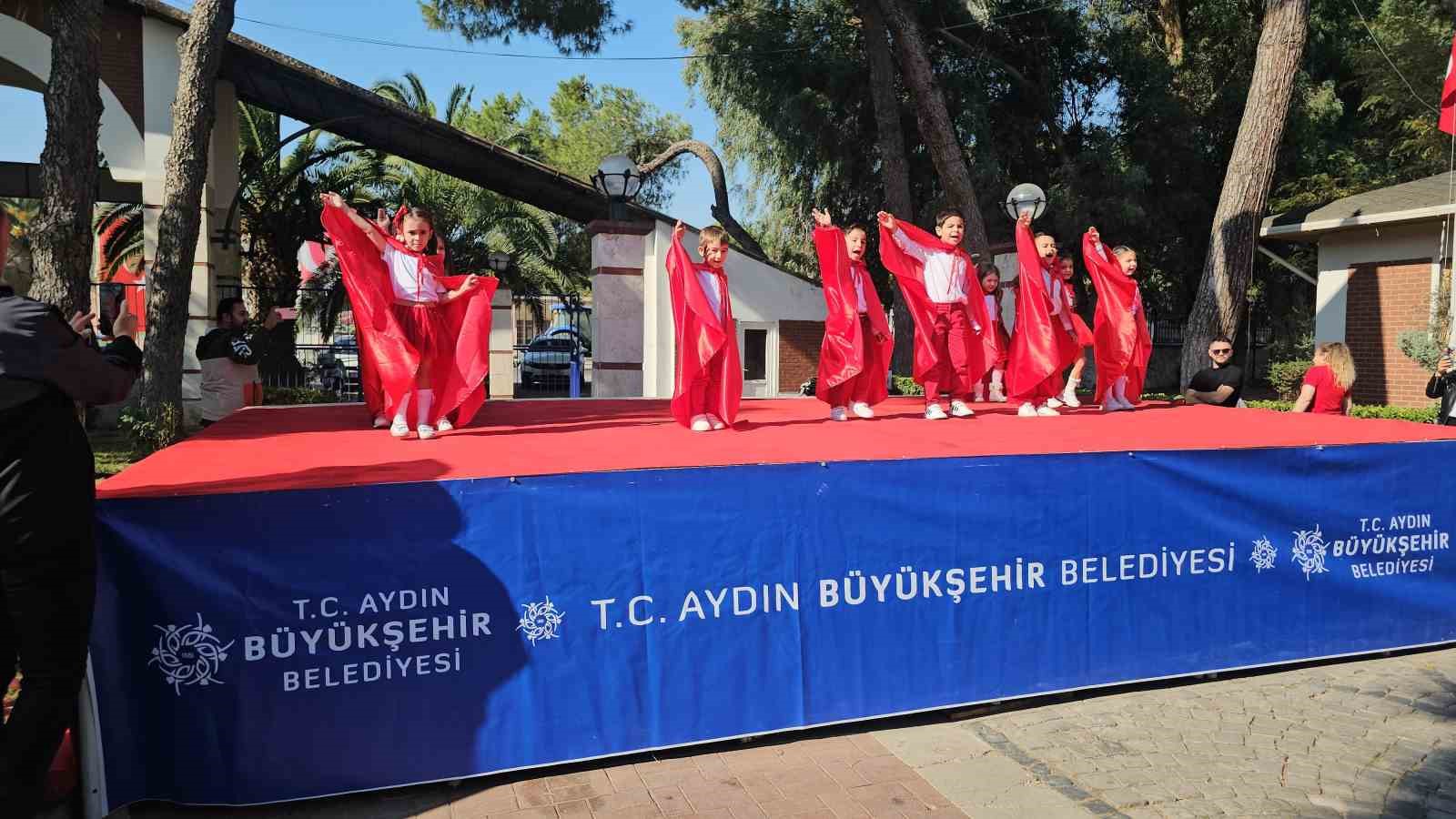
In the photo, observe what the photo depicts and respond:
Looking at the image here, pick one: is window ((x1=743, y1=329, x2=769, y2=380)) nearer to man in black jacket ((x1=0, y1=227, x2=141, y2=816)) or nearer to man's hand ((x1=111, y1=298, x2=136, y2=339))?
man's hand ((x1=111, y1=298, x2=136, y2=339))

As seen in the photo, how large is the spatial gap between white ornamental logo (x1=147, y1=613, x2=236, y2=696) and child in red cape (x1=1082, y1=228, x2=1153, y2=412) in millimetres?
6125

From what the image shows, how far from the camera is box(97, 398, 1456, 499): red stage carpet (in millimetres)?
3910

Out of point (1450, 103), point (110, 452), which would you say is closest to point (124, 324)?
point (110, 452)

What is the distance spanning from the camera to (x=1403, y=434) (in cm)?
560

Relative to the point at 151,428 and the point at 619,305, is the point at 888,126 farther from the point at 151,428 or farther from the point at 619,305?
the point at 151,428

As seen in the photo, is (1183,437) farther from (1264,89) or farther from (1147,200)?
(1147,200)

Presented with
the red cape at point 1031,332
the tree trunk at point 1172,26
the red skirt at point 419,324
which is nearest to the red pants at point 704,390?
the red skirt at point 419,324

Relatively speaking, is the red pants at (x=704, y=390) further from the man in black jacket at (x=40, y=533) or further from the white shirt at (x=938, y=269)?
the man in black jacket at (x=40, y=533)

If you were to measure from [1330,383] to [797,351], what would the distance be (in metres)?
9.82

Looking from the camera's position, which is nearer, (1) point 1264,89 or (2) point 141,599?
(2) point 141,599

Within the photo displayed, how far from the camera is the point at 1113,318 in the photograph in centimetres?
740

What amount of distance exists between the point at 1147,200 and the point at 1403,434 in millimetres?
15321

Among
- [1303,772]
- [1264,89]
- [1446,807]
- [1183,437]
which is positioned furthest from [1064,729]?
[1264,89]

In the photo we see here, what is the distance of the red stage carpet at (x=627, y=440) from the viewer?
391 centimetres
